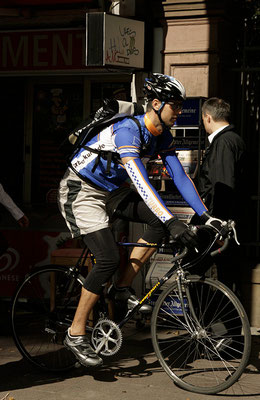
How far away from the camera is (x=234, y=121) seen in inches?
285

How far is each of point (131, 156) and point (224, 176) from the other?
1.12 metres

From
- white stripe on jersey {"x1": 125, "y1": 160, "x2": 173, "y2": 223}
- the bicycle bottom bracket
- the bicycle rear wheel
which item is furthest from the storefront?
white stripe on jersey {"x1": 125, "y1": 160, "x2": 173, "y2": 223}

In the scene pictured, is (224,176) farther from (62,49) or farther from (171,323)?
(62,49)

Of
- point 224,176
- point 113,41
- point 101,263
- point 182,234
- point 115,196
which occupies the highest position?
point 113,41

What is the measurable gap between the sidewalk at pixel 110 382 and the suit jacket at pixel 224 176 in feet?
4.06

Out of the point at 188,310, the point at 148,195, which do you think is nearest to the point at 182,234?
the point at 148,195

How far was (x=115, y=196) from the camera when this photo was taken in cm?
499

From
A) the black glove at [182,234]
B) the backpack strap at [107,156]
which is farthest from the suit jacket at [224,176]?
the black glove at [182,234]

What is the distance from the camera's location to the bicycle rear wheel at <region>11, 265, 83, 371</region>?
16.7ft

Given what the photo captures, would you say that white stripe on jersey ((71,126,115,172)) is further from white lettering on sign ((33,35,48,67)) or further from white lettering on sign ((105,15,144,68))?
white lettering on sign ((33,35,48,67))

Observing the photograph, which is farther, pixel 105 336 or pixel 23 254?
pixel 23 254

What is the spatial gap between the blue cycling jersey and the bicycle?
42cm

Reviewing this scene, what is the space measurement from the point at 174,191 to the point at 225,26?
1744 millimetres

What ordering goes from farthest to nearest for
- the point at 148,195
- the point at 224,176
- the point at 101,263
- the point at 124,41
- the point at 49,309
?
1. the point at 124,41
2. the point at 224,176
3. the point at 49,309
4. the point at 101,263
5. the point at 148,195
